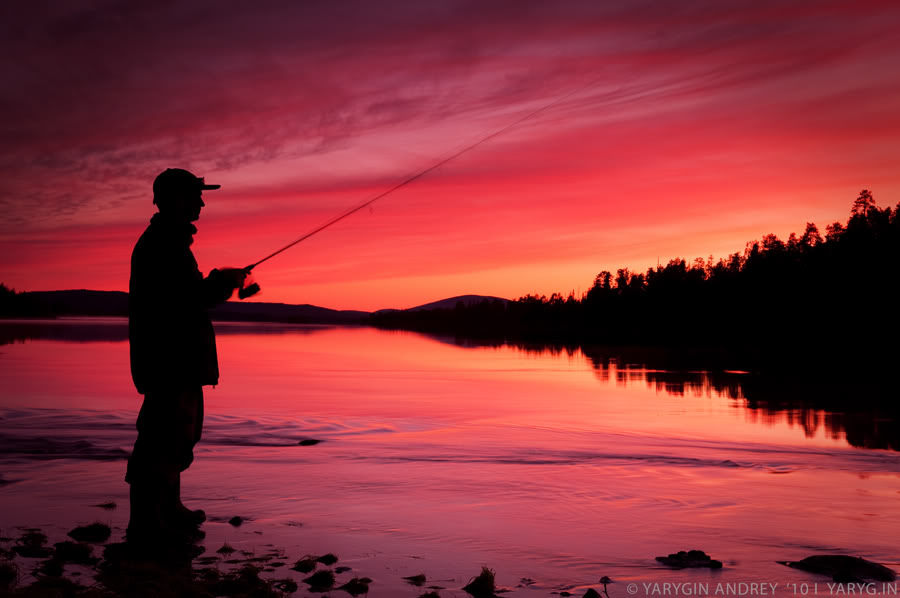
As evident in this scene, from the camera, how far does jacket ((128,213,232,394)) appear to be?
17.8ft

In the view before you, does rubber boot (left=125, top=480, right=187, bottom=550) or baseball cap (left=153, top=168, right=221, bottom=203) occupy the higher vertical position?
baseball cap (left=153, top=168, right=221, bottom=203)

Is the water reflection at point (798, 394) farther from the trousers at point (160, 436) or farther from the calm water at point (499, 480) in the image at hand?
the trousers at point (160, 436)

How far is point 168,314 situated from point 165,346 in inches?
8.8

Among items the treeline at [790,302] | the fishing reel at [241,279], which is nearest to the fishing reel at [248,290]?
the fishing reel at [241,279]

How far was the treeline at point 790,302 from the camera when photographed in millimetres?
55750

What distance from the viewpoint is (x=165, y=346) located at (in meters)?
5.43

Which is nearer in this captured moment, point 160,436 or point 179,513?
point 160,436

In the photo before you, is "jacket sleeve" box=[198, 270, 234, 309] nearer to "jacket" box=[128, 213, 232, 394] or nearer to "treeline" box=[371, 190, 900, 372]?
"jacket" box=[128, 213, 232, 394]

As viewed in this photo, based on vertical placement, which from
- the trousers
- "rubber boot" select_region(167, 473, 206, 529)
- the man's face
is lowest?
"rubber boot" select_region(167, 473, 206, 529)

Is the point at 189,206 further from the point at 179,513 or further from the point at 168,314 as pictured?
the point at 179,513

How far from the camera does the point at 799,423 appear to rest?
13570 millimetres

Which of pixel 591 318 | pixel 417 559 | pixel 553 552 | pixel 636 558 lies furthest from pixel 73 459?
pixel 591 318

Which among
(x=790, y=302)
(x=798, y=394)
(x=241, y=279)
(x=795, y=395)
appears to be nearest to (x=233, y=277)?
(x=241, y=279)

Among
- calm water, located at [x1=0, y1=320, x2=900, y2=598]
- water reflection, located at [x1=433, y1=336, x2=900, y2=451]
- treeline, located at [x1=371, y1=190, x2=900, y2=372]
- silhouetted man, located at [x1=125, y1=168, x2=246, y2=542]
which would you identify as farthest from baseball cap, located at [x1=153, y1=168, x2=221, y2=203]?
treeline, located at [x1=371, y1=190, x2=900, y2=372]
